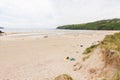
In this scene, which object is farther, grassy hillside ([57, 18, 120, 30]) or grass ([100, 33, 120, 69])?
grassy hillside ([57, 18, 120, 30])

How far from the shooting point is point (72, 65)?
11.8m

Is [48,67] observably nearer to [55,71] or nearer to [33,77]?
[55,71]

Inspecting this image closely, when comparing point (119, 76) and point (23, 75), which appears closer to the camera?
point (119, 76)

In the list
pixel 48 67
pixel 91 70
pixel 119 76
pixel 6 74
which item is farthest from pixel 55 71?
pixel 119 76

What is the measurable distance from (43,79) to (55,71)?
4.75 ft

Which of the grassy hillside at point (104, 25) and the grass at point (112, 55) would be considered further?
the grassy hillside at point (104, 25)

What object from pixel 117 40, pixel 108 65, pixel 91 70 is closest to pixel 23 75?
pixel 91 70

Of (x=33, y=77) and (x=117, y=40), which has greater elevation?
(x=117, y=40)

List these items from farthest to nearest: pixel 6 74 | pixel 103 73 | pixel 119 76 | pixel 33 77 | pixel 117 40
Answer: pixel 117 40, pixel 6 74, pixel 33 77, pixel 103 73, pixel 119 76

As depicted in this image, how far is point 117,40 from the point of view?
11336 mm

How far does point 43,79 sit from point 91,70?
249 cm

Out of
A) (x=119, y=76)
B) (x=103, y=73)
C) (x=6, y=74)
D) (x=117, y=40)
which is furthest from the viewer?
(x=117, y=40)

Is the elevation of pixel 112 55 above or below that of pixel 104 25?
below

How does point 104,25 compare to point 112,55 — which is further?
point 104,25
